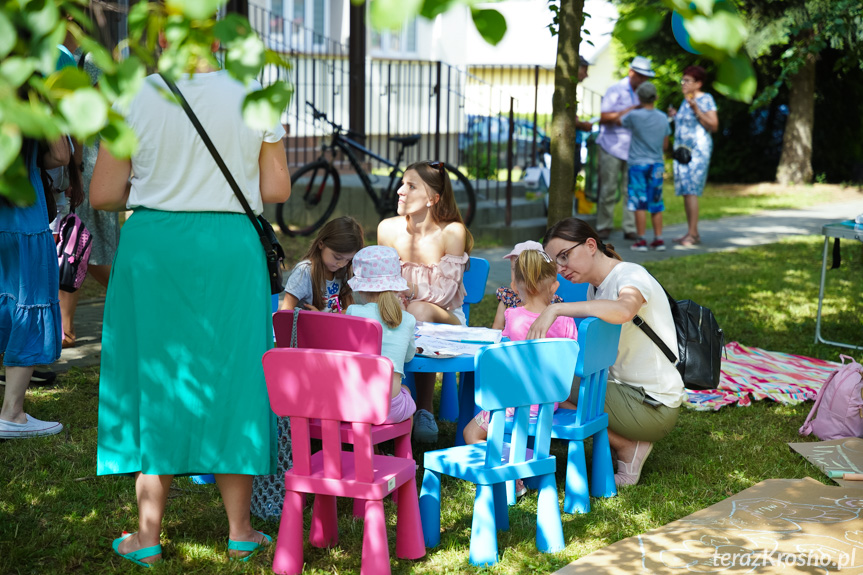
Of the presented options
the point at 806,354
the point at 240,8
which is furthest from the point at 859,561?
the point at 240,8

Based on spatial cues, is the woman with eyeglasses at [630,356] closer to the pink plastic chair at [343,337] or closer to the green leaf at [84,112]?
the pink plastic chair at [343,337]

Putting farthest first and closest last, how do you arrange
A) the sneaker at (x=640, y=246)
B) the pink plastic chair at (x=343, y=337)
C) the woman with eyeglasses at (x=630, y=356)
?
the sneaker at (x=640, y=246) → the woman with eyeglasses at (x=630, y=356) → the pink plastic chair at (x=343, y=337)

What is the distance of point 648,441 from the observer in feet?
13.4

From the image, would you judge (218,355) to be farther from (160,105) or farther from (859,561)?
(859,561)

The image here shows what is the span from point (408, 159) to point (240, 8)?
4342mm

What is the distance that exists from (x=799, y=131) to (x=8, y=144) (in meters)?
19.8

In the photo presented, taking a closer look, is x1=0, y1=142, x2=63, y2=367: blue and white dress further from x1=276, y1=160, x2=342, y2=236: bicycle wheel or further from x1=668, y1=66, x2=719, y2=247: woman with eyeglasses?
x1=668, y1=66, x2=719, y2=247: woman with eyeglasses

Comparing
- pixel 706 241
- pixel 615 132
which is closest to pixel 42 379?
pixel 615 132

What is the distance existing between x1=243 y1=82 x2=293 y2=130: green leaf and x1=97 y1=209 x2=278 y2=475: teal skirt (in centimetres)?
161

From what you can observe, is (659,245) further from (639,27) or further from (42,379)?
(639,27)

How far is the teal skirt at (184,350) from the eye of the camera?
9.61ft

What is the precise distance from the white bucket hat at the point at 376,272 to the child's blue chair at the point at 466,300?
1.37 meters

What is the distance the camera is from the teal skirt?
2.93m

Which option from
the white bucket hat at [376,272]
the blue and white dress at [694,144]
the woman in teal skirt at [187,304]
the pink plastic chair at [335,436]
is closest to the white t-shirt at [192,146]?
the woman in teal skirt at [187,304]
